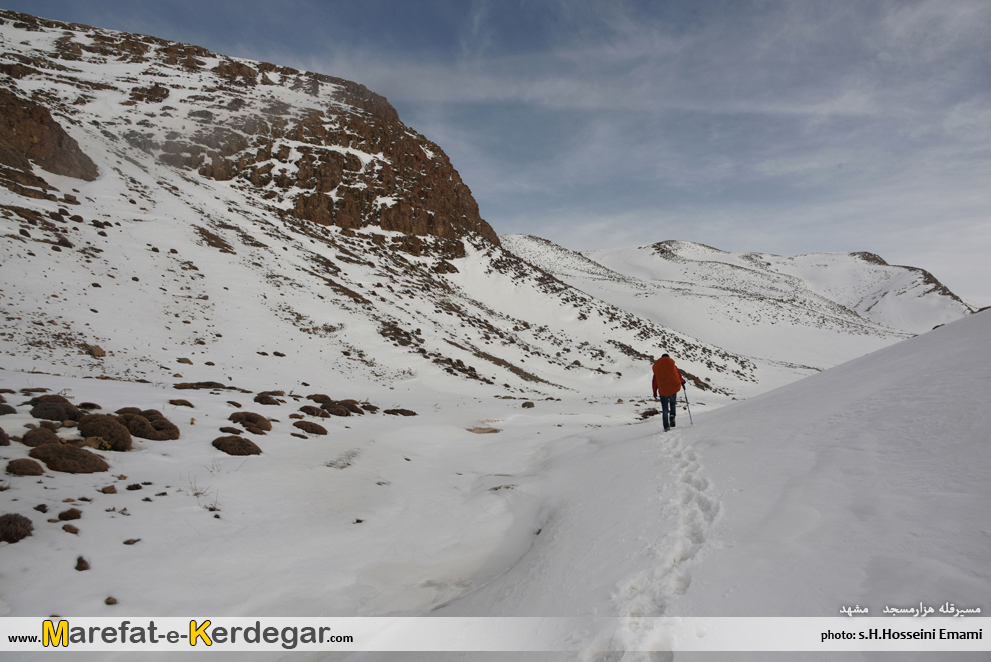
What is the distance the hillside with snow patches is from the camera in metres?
3.52

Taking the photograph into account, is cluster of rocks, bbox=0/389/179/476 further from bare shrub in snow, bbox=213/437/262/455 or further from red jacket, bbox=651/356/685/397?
red jacket, bbox=651/356/685/397

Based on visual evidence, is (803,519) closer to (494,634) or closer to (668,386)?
(494,634)

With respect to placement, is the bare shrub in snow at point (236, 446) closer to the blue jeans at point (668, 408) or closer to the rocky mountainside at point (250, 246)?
the rocky mountainside at point (250, 246)

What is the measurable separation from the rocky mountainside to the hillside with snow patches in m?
0.21

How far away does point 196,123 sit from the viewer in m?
41.8

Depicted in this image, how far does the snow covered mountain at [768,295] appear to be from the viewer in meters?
47.6

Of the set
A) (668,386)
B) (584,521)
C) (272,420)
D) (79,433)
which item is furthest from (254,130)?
(584,521)

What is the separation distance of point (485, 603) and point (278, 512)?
3201 mm

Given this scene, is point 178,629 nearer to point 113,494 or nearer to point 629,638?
point 113,494

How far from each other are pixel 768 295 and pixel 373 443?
76.8m

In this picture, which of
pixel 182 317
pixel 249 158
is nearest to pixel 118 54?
pixel 249 158

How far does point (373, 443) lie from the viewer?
9219 mm

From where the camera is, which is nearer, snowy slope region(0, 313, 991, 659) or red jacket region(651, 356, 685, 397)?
snowy slope region(0, 313, 991, 659)

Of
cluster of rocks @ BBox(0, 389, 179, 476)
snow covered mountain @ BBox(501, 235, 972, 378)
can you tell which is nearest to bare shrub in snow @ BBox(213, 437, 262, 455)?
cluster of rocks @ BBox(0, 389, 179, 476)
